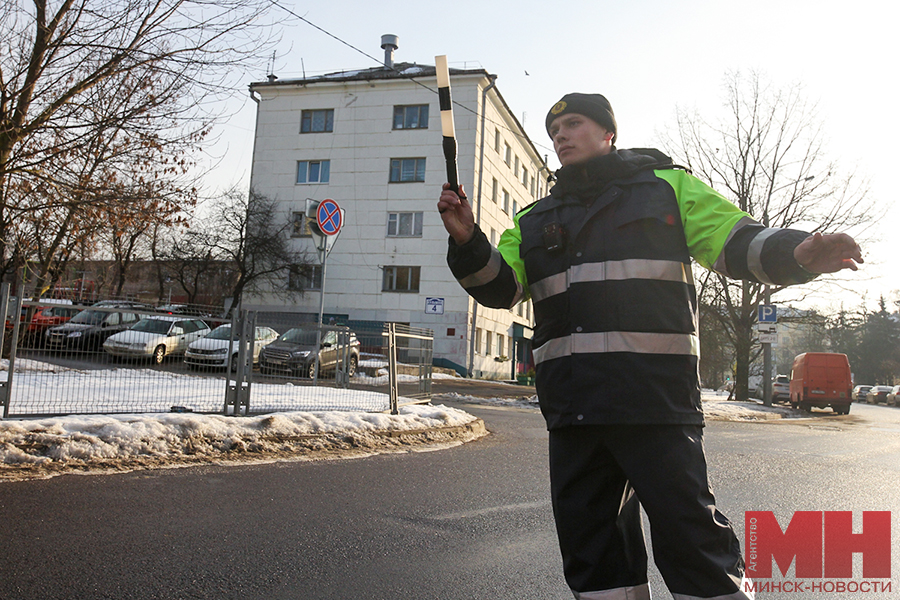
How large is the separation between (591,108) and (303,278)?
33.6 metres

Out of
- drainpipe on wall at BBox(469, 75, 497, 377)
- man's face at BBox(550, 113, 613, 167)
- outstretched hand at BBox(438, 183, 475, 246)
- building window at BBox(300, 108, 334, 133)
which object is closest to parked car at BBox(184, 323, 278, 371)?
outstretched hand at BBox(438, 183, 475, 246)

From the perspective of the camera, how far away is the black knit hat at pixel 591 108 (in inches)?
95.7

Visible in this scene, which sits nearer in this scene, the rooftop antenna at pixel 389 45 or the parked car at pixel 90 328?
the parked car at pixel 90 328

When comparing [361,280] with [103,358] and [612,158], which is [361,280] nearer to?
[103,358]

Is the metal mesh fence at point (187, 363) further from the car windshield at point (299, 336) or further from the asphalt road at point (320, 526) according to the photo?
the asphalt road at point (320, 526)

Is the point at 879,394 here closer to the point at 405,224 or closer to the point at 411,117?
the point at 405,224

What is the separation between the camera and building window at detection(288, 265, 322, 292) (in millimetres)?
34781

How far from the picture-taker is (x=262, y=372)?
9172 mm

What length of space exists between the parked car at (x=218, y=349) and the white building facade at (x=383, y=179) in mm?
23314

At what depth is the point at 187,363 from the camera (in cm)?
875

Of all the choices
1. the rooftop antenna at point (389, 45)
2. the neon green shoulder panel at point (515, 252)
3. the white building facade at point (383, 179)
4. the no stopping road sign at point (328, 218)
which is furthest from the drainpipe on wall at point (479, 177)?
the neon green shoulder panel at point (515, 252)

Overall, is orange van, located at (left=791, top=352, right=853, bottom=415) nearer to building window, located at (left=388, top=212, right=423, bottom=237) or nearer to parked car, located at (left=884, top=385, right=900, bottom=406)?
building window, located at (left=388, top=212, right=423, bottom=237)

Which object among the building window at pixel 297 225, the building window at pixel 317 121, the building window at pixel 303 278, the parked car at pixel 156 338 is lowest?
the parked car at pixel 156 338

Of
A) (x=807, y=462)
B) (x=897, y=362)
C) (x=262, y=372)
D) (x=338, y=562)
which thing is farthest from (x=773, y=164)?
(x=897, y=362)
